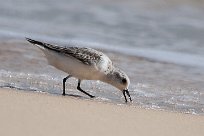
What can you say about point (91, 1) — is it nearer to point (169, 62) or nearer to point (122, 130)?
point (169, 62)

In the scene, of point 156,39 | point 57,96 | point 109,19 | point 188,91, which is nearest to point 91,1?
point 109,19

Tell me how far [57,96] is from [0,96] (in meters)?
0.82

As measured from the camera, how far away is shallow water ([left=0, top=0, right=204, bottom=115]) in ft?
28.0

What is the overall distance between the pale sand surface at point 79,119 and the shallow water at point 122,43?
0.77 meters

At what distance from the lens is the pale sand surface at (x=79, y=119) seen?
587 centimetres

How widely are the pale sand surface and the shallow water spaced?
77 centimetres

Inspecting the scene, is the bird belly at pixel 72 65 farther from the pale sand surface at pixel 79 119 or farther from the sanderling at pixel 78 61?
the pale sand surface at pixel 79 119

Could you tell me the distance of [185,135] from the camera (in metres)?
6.22

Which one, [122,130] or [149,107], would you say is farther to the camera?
[149,107]

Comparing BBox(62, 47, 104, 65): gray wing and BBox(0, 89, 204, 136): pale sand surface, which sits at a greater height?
BBox(62, 47, 104, 65): gray wing

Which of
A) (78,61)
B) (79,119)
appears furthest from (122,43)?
(79,119)

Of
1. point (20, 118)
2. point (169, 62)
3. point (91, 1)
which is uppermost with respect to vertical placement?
point (91, 1)

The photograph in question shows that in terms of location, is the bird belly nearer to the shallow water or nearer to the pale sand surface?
the shallow water

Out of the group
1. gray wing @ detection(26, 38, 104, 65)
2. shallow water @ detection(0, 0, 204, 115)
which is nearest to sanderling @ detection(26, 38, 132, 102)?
gray wing @ detection(26, 38, 104, 65)
